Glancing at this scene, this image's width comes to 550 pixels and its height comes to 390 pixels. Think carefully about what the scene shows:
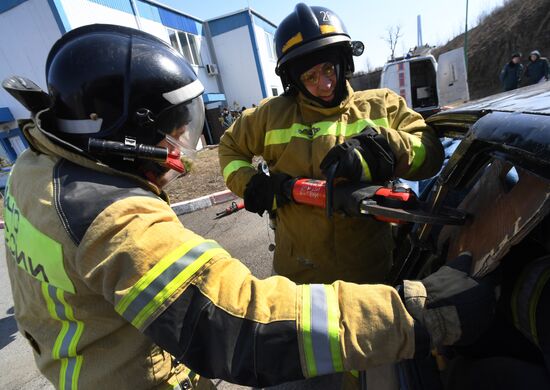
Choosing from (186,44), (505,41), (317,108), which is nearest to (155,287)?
(317,108)

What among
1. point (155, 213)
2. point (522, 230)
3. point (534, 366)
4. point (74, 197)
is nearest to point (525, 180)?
point (522, 230)

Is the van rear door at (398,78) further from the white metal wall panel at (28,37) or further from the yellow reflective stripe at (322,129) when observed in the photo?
the white metal wall panel at (28,37)

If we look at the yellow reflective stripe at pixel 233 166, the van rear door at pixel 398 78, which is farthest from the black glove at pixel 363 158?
the van rear door at pixel 398 78

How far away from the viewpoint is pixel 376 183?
1.67m

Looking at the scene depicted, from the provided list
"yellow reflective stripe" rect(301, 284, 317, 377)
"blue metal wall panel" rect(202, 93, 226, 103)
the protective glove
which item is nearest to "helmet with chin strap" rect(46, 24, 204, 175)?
"yellow reflective stripe" rect(301, 284, 317, 377)

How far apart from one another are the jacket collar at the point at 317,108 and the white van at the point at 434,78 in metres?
6.85

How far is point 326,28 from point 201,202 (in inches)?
188

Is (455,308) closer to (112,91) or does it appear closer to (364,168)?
(364,168)

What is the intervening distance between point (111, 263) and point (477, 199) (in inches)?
47.8

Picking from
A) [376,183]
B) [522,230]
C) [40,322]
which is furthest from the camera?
[376,183]

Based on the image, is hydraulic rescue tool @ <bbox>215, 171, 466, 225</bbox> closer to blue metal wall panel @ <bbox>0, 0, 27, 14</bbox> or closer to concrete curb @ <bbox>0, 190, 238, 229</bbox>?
concrete curb @ <bbox>0, 190, 238, 229</bbox>

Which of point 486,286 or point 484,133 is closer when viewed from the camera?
point 486,286

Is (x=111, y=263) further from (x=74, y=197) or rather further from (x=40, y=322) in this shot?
(x=40, y=322)

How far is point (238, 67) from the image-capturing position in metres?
19.2
